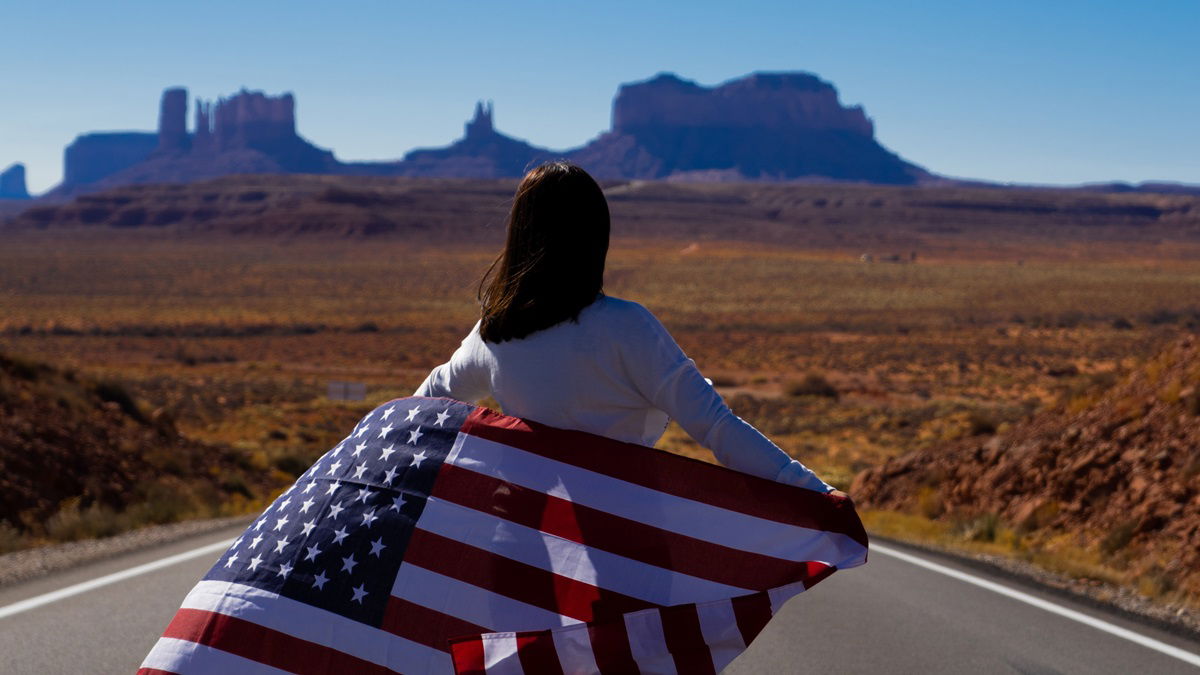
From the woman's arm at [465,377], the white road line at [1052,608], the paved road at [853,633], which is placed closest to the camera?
the woman's arm at [465,377]

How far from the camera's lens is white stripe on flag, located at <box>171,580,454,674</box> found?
2.84m

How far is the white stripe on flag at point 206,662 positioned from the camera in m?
2.82

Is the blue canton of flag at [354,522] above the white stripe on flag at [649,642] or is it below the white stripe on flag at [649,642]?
above

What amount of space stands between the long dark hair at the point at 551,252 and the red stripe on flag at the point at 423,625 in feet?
2.14

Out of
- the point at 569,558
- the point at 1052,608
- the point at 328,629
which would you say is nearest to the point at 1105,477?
the point at 1052,608

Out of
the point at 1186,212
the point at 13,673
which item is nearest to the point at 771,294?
the point at 13,673

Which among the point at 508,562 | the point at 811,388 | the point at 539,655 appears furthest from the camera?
the point at 811,388

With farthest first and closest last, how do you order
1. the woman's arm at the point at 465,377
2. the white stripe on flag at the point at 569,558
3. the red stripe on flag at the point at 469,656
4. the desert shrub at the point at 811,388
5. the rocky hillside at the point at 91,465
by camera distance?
the desert shrub at the point at 811,388 < the rocky hillside at the point at 91,465 < the woman's arm at the point at 465,377 < the white stripe on flag at the point at 569,558 < the red stripe on flag at the point at 469,656

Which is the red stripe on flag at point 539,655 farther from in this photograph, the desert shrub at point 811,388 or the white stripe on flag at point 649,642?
the desert shrub at point 811,388

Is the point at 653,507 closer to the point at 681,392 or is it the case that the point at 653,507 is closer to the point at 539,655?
the point at 681,392

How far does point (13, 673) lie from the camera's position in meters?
5.12

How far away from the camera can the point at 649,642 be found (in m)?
2.83

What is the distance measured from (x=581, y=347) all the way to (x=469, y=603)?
0.62m

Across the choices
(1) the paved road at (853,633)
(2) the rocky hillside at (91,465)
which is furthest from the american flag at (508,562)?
(2) the rocky hillside at (91,465)
